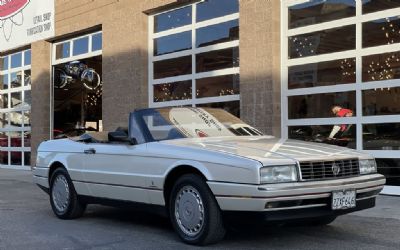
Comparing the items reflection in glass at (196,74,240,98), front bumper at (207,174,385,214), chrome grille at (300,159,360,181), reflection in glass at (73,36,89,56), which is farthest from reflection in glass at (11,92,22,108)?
chrome grille at (300,159,360,181)

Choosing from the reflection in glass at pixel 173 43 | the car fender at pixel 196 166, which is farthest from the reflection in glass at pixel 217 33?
the car fender at pixel 196 166

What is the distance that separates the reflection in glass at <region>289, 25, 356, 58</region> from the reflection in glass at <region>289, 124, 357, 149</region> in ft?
4.41

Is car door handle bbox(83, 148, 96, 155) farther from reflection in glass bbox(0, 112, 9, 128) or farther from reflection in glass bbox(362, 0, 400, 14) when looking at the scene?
reflection in glass bbox(0, 112, 9, 128)

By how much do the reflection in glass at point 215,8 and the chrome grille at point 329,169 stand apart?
21.4 ft

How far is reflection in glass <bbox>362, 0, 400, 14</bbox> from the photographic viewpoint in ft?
30.4

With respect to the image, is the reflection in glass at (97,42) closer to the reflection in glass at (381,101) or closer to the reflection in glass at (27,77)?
the reflection in glass at (27,77)

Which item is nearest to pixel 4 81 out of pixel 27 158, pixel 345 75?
pixel 27 158

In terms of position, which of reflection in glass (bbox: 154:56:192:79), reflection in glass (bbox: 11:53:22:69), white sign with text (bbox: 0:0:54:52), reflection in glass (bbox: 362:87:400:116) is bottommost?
reflection in glass (bbox: 362:87:400:116)

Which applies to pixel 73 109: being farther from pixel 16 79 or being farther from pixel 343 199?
pixel 343 199

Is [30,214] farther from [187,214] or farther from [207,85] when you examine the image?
[207,85]

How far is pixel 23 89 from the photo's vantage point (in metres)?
17.9

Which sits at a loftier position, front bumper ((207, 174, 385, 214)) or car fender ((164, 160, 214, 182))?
car fender ((164, 160, 214, 182))

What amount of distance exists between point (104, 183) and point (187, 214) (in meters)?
1.54

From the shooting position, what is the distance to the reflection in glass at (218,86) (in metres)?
11.6
